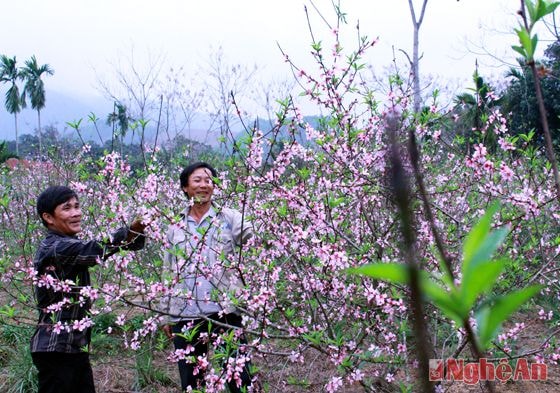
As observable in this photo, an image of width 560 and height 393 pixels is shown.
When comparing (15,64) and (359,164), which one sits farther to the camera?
(15,64)

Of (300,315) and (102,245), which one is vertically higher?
(102,245)

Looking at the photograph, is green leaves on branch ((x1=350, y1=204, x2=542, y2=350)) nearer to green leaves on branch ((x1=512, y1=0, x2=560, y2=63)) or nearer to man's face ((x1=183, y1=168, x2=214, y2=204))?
green leaves on branch ((x1=512, y1=0, x2=560, y2=63))

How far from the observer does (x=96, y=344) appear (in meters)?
5.38

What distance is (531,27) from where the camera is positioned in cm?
77

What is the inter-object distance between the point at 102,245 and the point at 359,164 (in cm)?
174

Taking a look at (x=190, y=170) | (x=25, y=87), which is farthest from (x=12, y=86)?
(x=190, y=170)

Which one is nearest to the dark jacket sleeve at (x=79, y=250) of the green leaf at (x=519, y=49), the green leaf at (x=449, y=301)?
the green leaf at (x=519, y=49)

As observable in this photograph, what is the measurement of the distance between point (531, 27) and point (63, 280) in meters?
2.93

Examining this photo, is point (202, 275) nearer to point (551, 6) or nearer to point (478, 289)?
point (551, 6)

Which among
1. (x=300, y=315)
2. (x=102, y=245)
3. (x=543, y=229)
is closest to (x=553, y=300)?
(x=543, y=229)

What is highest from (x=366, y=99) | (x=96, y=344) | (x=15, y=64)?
(x=15, y=64)

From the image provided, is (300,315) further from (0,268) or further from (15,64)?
(15,64)

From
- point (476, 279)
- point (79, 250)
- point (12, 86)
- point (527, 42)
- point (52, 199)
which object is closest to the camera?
point (476, 279)

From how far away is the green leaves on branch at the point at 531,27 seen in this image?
0.74 meters
